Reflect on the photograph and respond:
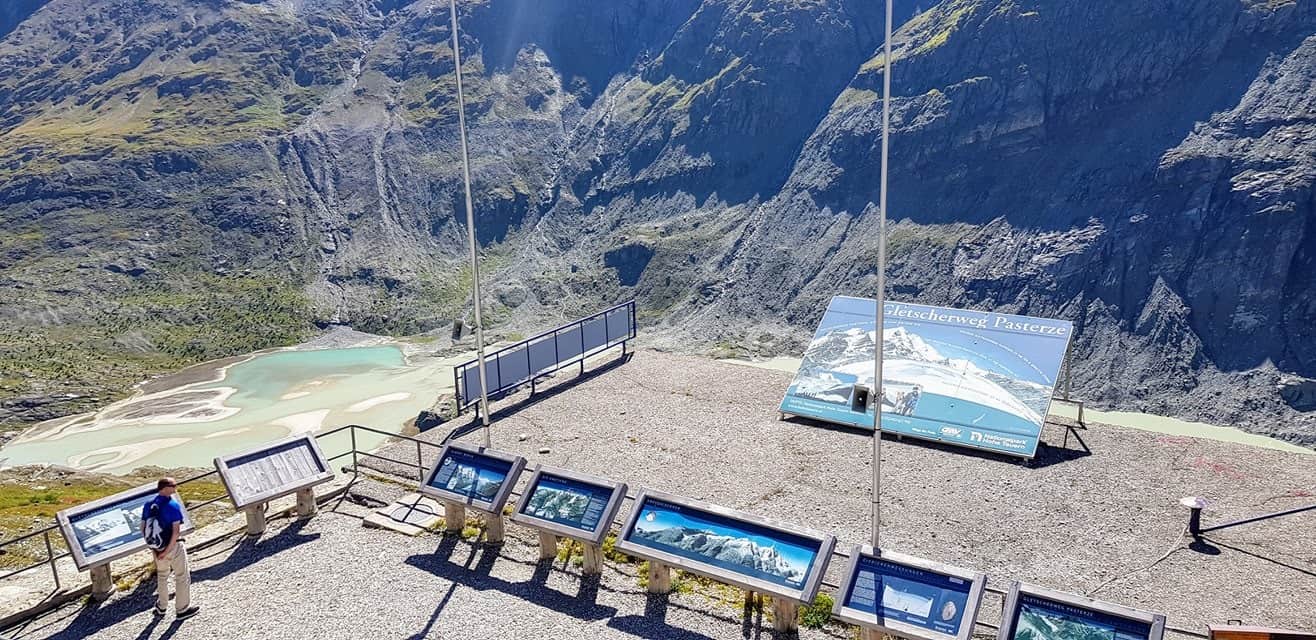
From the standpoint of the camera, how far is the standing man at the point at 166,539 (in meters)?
10.6

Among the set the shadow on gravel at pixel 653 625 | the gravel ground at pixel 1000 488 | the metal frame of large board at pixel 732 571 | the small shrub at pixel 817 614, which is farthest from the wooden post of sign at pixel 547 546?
the gravel ground at pixel 1000 488

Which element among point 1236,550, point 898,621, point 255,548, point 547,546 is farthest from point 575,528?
point 1236,550

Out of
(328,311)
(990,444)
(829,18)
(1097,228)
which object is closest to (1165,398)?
(1097,228)

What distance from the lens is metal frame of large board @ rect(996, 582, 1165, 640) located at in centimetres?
859

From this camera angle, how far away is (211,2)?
88000 millimetres

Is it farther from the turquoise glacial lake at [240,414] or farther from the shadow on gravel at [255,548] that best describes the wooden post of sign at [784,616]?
the turquoise glacial lake at [240,414]

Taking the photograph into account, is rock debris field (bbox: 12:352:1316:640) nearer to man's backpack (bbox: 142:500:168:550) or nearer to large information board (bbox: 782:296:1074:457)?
large information board (bbox: 782:296:1074:457)

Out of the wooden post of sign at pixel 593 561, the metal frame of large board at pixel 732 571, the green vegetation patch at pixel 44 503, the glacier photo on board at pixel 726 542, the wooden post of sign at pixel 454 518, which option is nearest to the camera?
the metal frame of large board at pixel 732 571

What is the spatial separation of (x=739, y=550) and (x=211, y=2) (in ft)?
314

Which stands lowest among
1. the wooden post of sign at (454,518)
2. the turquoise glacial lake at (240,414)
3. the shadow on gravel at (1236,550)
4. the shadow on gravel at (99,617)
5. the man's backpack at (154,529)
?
the turquoise glacial lake at (240,414)

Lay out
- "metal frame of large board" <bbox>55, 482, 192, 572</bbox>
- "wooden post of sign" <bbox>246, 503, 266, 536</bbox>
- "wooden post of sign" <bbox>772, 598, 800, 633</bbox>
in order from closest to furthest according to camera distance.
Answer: "wooden post of sign" <bbox>772, 598, 800, 633</bbox> < "metal frame of large board" <bbox>55, 482, 192, 572</bbox> < "wooden post of sign" <bbox>246, 503, 266, 536</bbox>

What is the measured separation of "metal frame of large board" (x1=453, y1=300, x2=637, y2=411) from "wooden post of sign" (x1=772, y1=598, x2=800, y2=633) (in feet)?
34.4

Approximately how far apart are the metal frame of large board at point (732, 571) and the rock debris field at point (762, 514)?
75cm

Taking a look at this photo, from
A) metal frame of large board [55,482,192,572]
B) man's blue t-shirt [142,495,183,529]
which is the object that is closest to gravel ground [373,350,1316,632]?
metal frame of large board [55,482,192,572]
